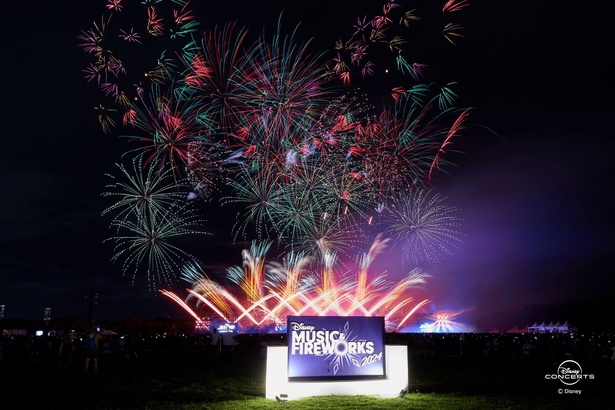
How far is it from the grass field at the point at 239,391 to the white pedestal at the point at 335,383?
41 cm

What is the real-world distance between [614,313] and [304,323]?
319 feet

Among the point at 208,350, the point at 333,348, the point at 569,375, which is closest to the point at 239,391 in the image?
the point at 333,348

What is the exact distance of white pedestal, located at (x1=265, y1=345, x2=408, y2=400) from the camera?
43.9ft

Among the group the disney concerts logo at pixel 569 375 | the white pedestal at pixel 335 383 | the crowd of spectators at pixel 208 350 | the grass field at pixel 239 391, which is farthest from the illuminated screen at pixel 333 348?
the crowd of spectators at pixel 208 350

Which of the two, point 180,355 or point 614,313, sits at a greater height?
point 614,313

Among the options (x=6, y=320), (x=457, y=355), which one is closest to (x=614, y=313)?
(x=457, y=355)

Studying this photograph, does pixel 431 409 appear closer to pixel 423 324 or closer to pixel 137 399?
pixel 137 399

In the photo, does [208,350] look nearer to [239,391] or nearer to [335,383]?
[239,391]

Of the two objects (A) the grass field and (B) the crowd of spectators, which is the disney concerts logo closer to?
(A) the grass field

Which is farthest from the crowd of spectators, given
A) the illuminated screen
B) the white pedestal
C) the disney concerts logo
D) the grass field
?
the illuminated screen

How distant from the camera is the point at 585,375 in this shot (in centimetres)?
1836

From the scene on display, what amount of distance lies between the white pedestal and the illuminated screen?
0.15 metres

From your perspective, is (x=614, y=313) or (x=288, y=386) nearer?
(x=288, y=386)

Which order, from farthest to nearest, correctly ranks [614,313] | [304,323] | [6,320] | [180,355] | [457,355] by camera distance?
Result: [6,320]
[614,313]
[457,355]
[180,355]
[304,323]
